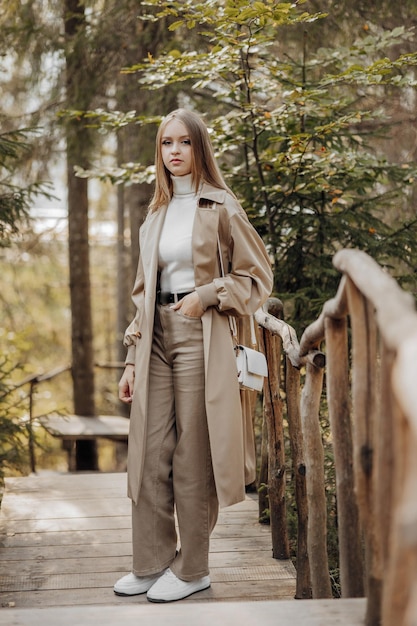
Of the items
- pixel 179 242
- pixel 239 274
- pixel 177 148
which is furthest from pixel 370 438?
pixel 177 148

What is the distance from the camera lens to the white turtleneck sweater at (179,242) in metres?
3.34

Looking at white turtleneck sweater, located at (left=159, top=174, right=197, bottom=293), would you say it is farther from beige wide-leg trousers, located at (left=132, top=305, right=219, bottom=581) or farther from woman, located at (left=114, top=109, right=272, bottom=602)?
beige wide-leg trousers, located at (left=132, top=305, right=219, bottom=581)

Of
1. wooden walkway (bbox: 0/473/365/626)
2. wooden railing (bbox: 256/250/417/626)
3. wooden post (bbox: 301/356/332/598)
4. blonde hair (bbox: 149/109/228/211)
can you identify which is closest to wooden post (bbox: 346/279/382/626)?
wooden railing (bbox: 256/250/417/626)

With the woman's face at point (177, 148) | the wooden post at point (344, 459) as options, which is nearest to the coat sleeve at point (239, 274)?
the woman's face at point (177, 148)

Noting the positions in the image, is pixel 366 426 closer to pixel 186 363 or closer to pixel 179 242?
pixel 186 363

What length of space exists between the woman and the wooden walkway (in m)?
0.25

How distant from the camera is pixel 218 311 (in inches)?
131

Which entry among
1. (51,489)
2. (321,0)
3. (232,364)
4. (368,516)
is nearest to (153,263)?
(232,364)

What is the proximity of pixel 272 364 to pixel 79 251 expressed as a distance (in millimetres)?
5974

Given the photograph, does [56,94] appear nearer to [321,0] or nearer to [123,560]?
[321,0]

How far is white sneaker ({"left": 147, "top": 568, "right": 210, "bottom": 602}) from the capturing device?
3.30m

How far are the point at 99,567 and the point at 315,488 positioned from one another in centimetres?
137

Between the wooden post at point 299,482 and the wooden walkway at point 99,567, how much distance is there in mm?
115

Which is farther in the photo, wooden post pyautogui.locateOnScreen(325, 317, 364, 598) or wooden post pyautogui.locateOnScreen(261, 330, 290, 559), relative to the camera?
wooden post pyautogui.locateOnScreen(261, 330, 290, 559)
